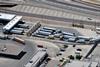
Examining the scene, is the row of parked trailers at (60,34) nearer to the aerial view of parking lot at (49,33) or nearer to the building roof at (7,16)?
the aerial view of parking lot at (49,33)

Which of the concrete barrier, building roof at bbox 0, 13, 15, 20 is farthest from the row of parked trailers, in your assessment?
building roof at bbox 0, 13, 15, 20

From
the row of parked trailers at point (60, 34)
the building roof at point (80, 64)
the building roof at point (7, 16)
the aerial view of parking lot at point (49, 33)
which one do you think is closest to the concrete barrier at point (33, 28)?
the aerial view of parking lot at point (49, 33)

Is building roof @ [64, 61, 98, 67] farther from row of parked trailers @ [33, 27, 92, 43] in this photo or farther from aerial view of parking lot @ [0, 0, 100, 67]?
row of parked trailers @ [33, 27, 92, 43]

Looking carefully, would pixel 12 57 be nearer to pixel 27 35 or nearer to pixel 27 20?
pixel 27 35

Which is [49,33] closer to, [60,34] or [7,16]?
[60,34]

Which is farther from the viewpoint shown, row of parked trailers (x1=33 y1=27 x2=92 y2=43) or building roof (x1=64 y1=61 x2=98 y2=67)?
row of parked trailers (x1=33 y1=27 x2=92 y2=43)

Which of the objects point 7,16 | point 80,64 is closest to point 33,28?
point 7,16

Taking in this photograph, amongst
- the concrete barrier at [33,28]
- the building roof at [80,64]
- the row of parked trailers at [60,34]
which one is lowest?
the concrete barrier at [33,28]

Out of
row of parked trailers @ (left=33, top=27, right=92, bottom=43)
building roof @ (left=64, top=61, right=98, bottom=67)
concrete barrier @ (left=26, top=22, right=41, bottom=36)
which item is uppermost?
building roof @ (left=64, top=61, right=98, bottom=67)
